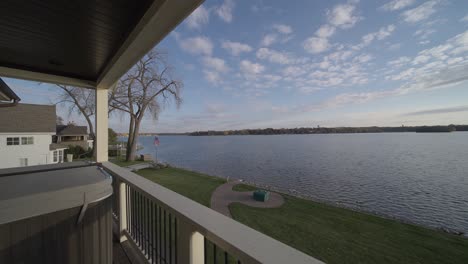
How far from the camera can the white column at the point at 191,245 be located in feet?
3.42

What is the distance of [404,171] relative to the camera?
21.1 m

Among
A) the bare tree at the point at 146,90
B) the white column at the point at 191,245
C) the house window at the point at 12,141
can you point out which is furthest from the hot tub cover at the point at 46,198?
the bare tree at the point at 146,90

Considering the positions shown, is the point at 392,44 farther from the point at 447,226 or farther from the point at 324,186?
the point at 324,186

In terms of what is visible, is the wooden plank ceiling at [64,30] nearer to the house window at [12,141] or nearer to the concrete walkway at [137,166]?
the concrete walkway at [137,166]

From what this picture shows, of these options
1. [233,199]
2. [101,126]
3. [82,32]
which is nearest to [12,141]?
[101,126]

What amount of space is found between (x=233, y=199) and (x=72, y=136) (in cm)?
2654

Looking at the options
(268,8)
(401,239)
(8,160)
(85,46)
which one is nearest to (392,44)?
(268,8)

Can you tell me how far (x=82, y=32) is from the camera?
6.26 feet

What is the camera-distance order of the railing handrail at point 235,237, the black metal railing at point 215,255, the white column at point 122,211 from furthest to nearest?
the white column at point 122,211 < the black metal railing at point 215,255 < the railing handrail at point 235,237

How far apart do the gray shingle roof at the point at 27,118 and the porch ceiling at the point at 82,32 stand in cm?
1437

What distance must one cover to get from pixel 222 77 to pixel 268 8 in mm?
8144

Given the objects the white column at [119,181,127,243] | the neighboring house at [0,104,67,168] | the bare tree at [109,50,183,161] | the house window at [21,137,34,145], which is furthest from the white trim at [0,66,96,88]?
the bare tree at [109,50,183,161]

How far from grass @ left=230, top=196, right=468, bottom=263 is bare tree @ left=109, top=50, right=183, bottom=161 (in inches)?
529

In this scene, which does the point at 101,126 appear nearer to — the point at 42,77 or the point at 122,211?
the point at 42,77
